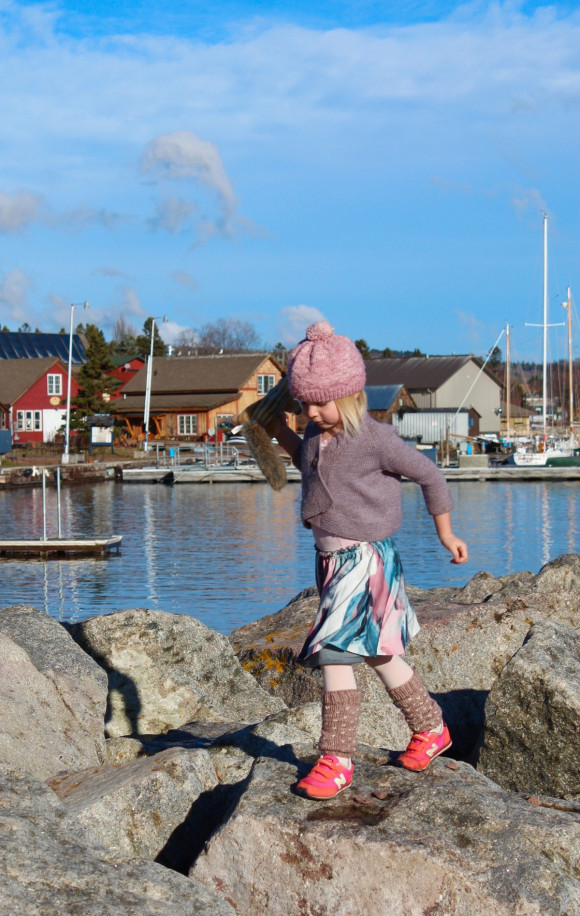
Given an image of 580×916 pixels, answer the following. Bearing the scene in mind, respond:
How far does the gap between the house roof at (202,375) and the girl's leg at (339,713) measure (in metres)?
70.3

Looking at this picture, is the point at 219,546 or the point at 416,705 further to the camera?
the point at 219,546

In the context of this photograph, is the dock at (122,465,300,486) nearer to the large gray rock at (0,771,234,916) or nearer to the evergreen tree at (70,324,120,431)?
the evergreen tree at (70,324,120,431)

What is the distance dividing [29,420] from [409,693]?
71.7 metres

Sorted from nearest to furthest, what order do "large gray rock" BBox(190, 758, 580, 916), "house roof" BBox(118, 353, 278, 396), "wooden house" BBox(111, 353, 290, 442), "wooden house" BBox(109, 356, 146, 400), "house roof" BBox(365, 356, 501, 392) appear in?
"large gray rock" BBox(190, 758, 580, 916) → "wooden house" BBox(111, 353, 290, 442) → "house roof" BBox(118, 353, 278, 396) → "house roof" BBox(365, 356, 501, 392) → "wooden house" BBox(109, 356, 146, 400)

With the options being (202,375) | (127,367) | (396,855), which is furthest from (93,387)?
(396,855)

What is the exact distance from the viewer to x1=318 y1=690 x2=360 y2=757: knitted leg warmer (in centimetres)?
419

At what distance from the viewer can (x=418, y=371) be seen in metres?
85.5

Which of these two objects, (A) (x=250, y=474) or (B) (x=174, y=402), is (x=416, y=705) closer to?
(A) (x=250, y=474)

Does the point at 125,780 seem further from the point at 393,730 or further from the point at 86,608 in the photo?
the point at 86,608

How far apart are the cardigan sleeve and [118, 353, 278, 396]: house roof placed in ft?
230

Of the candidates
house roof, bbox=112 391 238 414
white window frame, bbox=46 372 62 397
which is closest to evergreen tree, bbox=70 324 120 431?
house roof, bbox=112 391 238 414

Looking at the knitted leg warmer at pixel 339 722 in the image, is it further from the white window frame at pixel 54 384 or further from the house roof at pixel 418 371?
the house roof at pixel 418 371

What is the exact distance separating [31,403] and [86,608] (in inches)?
2275

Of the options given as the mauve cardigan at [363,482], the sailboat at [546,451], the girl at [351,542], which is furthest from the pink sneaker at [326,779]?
the sailboat at [546,451]
